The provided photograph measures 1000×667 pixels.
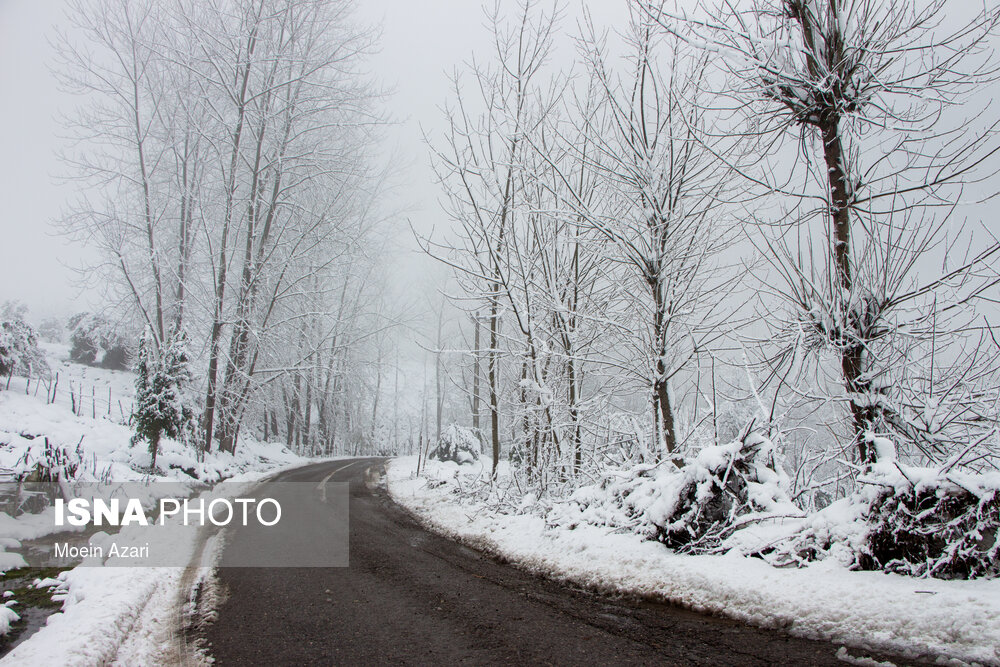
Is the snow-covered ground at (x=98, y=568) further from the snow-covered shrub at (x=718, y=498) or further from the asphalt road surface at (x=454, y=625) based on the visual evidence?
the snow-covered shrub at (x=718, y=498)

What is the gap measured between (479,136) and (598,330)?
3.96m

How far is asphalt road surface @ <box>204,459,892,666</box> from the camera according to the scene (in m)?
3.07

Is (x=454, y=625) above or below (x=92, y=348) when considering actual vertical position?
below

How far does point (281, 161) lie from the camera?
1997cm

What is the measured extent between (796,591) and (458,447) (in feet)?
66.6

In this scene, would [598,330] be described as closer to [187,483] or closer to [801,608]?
[801,608]

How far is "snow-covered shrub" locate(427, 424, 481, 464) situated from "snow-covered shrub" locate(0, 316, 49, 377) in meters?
13.7

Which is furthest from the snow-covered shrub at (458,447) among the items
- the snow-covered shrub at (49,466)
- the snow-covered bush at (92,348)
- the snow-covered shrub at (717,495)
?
the snow-covered shrub at (717,495)

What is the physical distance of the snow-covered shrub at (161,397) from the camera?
1216 centimetres

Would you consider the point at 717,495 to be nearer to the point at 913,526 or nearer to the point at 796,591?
the point at 796,591

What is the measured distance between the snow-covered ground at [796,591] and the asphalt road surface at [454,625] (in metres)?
0.18

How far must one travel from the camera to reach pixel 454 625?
11.9 feet

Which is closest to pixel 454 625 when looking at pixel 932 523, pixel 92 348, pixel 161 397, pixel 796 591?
pixel 796 591

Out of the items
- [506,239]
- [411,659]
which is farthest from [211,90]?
[411,659]
